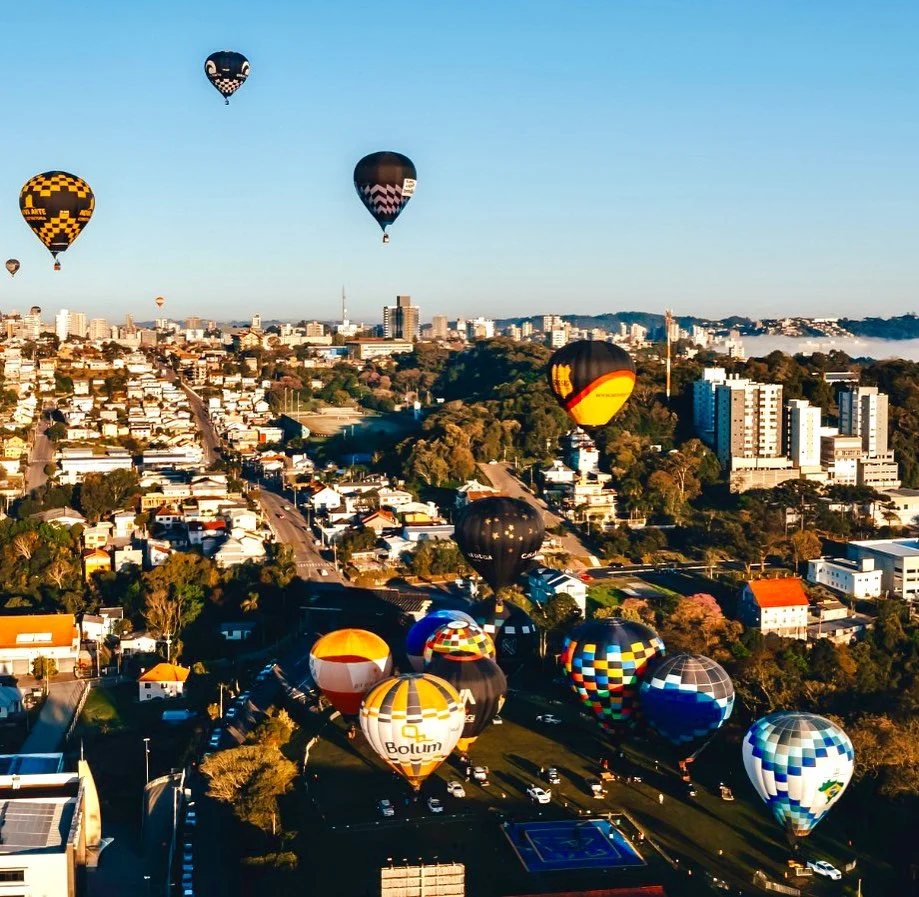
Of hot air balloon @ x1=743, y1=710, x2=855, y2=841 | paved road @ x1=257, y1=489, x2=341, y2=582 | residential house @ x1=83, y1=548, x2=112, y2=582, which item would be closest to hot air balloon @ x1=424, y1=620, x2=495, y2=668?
hot air balloon @ x1=743, y1=710, x2=855, y2=841

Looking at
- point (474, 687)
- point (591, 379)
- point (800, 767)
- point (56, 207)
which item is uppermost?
point (56, 207)

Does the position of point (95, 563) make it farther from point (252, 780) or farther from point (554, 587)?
point (252, 780)

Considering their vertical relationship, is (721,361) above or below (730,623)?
above

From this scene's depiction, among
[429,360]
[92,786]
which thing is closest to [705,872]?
[92,786]

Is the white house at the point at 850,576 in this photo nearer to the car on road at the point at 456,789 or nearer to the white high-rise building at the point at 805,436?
the white high-rise building at the point at 805,436

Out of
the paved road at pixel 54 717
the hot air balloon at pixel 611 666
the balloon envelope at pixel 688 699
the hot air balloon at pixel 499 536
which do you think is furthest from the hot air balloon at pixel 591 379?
the paved road at pixel 54 717

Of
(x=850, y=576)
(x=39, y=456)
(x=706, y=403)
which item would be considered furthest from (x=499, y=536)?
(x=39, y=456)

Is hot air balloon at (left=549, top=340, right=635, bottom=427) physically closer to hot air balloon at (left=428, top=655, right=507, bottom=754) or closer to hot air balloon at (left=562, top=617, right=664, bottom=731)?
hot air balloon at (left=562, top=617, right=664, bottom=731)

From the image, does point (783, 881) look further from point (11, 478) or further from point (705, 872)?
point (11, 478)
